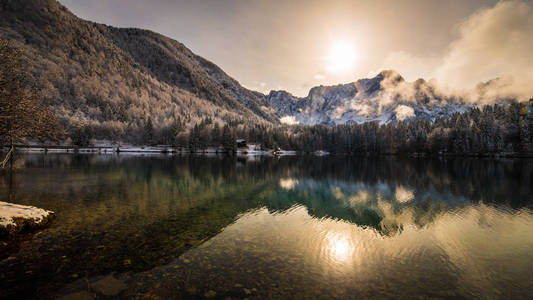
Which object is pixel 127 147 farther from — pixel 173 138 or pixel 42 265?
pixel 42 265

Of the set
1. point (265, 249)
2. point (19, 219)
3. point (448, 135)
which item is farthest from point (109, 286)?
point (448, 135)

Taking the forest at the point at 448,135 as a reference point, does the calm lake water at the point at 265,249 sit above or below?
below

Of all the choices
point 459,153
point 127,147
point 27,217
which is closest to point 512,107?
point 459,153

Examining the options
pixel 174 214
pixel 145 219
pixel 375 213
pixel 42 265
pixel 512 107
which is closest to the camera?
pixel 42 265

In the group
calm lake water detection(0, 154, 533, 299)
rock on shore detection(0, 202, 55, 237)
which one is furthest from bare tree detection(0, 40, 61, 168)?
calm lake water detection(0, 154, 533, 299)

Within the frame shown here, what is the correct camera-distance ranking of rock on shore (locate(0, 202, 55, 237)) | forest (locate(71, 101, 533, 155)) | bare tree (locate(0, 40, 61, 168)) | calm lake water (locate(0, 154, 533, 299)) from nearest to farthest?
1. calm lake water (locate(0, 154, 533, 299))
2. rock on shore (locate(0, 202, 55, 237))
3. bare tree (locate(0, 40, 61, 168))
4. forest (locate(71, 101, 533, 155))

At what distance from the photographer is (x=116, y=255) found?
1291 centimetres

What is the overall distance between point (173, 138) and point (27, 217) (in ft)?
572

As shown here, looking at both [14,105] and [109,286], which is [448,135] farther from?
[14,105]

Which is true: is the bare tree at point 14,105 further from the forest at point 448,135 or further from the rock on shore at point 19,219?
the forest at point 448,135

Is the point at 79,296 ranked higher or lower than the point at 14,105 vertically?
lower

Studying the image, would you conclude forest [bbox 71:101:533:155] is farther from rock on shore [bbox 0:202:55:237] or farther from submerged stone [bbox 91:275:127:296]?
submerged stone [bbox 91:275:127:296]

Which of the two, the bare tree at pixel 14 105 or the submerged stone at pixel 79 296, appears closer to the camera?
the submerged stone at pixel 79 296

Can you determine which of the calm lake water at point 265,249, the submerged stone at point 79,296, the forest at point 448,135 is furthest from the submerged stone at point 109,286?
the forest at point 448,135
